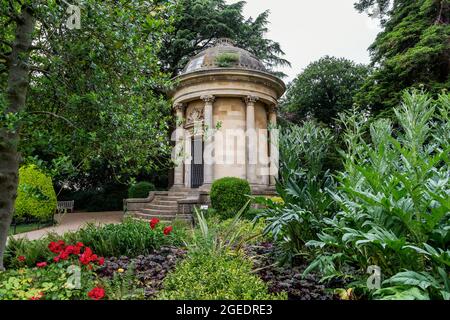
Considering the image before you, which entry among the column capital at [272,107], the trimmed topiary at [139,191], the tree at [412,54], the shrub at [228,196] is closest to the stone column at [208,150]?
the shrub at [228,196]

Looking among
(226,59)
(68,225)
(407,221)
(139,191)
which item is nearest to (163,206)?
(139,191)

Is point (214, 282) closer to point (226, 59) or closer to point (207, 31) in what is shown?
point (226, 59)

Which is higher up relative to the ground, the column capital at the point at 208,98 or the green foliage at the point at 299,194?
→ the column capital at the point at 208,98

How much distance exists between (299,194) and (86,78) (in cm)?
337

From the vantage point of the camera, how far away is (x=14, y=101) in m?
4.17

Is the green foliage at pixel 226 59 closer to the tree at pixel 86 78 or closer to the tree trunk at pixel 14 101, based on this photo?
the tree at pixel 86 78

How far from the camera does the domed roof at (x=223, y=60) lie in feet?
52.5

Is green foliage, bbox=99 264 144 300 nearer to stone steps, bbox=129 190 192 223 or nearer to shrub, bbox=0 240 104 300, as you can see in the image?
shrub, bbox=0 240 104 300

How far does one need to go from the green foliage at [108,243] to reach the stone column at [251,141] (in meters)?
9.34

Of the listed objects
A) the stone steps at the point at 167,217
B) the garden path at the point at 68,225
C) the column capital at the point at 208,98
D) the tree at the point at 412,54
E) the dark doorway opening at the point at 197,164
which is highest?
the tree at the point at 412,54

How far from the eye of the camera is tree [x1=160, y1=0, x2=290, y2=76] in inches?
825

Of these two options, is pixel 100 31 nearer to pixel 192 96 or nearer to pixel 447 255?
pixel 447 255

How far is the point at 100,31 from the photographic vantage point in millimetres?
4289

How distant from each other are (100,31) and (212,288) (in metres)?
3.56
